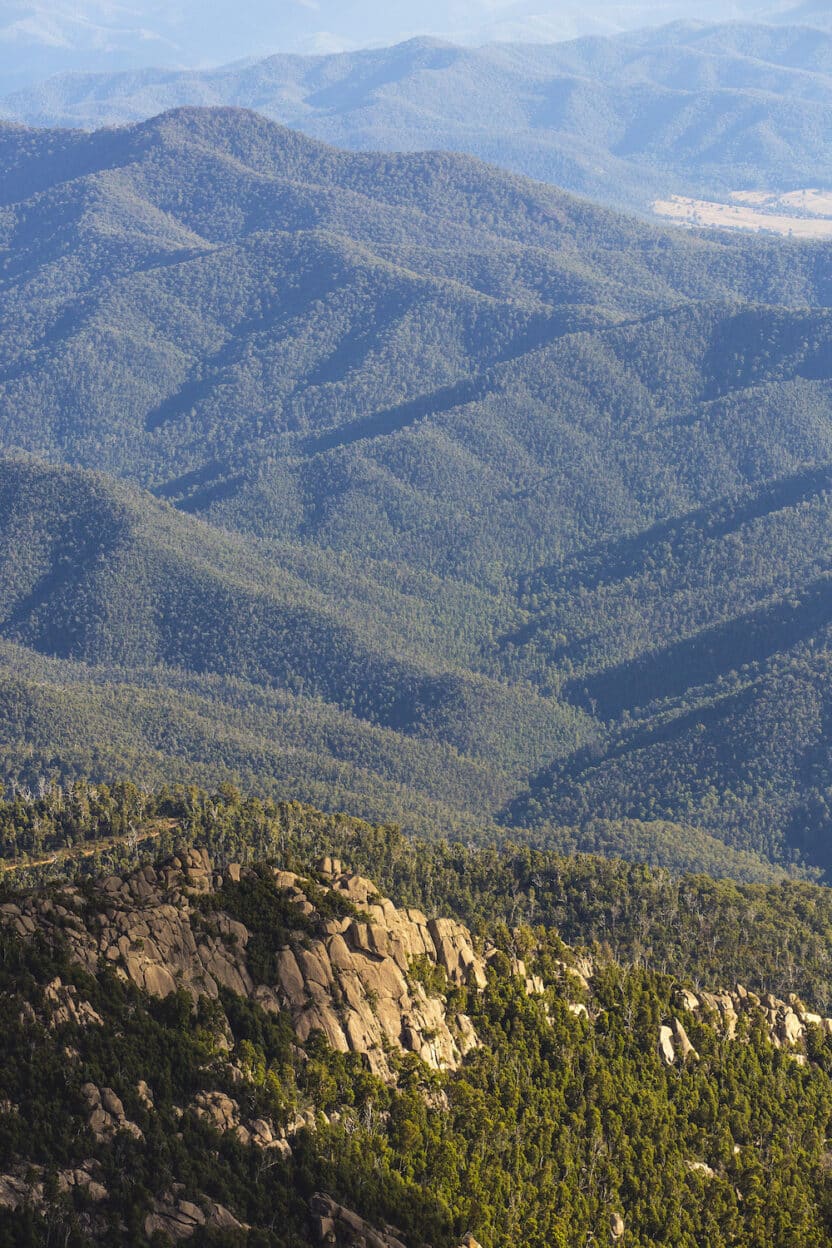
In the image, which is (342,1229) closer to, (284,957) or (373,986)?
(284,957)

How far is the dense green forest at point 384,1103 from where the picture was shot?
79.9 m

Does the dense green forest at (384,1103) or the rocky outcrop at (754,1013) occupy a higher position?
the dense green forest at (384,1103)

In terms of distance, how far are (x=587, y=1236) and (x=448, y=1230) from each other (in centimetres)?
1167

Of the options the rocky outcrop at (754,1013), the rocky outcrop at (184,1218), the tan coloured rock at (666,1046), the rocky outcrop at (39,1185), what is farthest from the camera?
the rocky outcrop at (754,1013)

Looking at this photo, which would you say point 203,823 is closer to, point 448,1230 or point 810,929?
point 810,929

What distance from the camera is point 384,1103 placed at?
95438 mm

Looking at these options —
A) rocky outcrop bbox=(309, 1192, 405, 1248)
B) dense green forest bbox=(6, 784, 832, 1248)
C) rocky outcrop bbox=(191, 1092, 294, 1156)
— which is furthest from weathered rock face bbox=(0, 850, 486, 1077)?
rocky outcrop bbox=(309, 1192, 405, 1248)

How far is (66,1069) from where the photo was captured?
83188 mm

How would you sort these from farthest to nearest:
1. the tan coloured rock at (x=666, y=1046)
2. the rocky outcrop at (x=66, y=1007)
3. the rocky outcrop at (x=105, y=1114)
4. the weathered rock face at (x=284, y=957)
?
1. the tan coloured rock at (x=666, y=1046)
2. the weathered rock face at (x=284, y=957)
3. the rocky outcrop at (x=66, y=1007)
4. the rocky outcrop at (x=105, y=1114)

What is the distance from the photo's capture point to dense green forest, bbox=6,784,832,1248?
79.9 meters

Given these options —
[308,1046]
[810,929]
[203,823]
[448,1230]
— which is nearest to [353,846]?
[203,823]

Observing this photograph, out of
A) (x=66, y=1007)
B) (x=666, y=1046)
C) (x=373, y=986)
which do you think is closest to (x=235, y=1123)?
(x=66, y=1007)

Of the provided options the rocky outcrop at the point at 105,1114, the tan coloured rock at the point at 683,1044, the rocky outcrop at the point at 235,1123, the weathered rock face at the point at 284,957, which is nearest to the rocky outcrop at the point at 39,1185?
the rocky outcrop at the point at 105,1114

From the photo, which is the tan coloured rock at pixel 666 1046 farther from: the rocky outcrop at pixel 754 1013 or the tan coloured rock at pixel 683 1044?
the rocky outcrop at pixel 754 1013
